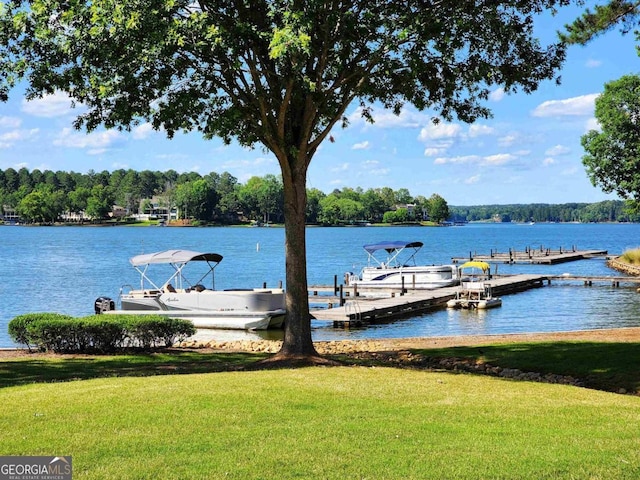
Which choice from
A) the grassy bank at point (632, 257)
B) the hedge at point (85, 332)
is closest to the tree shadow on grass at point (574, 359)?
the hedge at point (85, 332)

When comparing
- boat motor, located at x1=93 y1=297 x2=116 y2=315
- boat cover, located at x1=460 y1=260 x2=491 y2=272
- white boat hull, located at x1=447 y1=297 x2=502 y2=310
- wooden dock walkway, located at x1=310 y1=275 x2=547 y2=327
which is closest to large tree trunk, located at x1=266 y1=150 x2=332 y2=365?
wooden dock walkway, located at x1=310 y1=275 x2=547 y2=327

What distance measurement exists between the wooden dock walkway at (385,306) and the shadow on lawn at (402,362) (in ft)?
49.5

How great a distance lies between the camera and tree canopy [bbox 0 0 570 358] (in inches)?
567

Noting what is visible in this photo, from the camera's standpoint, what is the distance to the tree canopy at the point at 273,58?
14.4m

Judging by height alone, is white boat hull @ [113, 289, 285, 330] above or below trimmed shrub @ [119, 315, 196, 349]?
below

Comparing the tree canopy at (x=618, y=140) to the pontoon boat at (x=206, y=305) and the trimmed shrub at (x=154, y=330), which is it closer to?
the pontoon boat at (x=206, y=305)

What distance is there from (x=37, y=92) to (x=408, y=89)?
28.9 feet

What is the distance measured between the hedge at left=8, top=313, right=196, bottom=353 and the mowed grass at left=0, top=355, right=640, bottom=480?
22.8 feet

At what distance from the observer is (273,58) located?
15547mm

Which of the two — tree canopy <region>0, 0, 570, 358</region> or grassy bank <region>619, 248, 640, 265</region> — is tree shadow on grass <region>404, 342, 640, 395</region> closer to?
tree canopy <region>0, 0, 570, 358</region>

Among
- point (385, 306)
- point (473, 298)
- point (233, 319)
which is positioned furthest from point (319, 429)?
point (473, 298)

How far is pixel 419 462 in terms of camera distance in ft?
24.5

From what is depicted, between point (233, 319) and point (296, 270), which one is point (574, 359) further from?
point (233, 319)

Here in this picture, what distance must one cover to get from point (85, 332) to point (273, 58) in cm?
917
